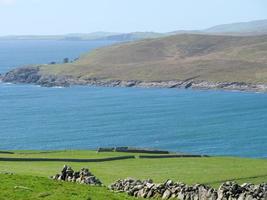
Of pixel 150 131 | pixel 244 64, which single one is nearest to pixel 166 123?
pixel 150 131

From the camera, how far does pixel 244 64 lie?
197 m

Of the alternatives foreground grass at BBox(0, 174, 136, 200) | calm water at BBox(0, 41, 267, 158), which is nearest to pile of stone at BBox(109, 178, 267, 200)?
foreground grass at BBox(0, 174, 136, 200)

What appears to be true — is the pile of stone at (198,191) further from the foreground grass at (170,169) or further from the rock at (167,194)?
the foreground grass at (170,169)

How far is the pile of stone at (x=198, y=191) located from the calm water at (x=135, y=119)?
192ft

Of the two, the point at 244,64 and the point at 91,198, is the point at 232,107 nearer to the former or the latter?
the point at 244,64

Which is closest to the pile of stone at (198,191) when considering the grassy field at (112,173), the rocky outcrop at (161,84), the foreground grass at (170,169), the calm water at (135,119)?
the grassy field at (112,173)

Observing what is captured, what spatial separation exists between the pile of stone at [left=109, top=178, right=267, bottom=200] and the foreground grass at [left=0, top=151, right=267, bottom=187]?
1308 centimetres

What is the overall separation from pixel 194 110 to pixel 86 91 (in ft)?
155

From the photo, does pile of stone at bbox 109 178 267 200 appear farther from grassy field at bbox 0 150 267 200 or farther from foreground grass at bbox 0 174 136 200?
grassy field at bbox 0 150 267 200

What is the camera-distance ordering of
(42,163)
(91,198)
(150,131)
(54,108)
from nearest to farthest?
(91,198) < (42,163) < (150,131) < (54,108)

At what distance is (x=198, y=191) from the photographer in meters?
24.3

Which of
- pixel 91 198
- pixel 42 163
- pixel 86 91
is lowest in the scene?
pixel 86 91

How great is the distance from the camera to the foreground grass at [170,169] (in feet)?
139

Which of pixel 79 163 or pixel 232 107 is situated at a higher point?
pixel 79 163
